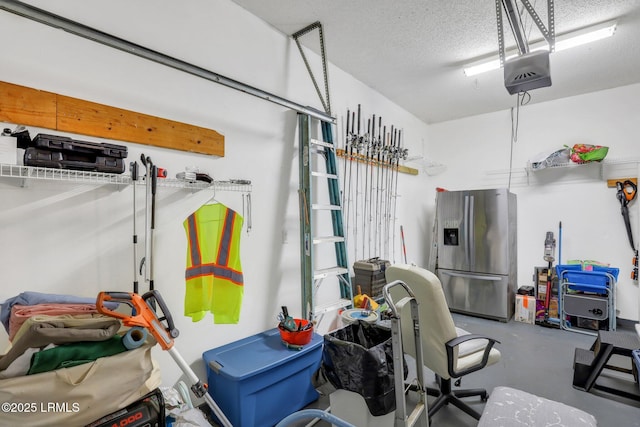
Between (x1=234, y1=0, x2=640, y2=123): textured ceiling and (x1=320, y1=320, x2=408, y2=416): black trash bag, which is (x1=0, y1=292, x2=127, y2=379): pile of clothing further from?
(x1=234, y1=0, x2=640, y2=123): textured ceiling

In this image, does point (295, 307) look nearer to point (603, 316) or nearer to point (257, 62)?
point (257, 62)

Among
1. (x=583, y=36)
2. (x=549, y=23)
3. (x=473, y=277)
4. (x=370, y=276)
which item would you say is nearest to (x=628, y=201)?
(x=473, y=277)

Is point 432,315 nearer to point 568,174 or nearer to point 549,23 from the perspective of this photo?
point 549,23

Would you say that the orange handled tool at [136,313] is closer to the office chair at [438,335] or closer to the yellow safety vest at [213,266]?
the yellow safety vest at [213,266]

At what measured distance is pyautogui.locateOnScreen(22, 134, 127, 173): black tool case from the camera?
4.31 ft

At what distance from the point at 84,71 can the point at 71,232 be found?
88 cm

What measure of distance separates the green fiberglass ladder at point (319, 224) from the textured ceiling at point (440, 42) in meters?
0.81

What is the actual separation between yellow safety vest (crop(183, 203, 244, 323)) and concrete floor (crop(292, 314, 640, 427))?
99cm

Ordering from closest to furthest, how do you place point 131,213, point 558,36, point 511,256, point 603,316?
point 131,213, point 558,36, point 603,316, point 511,256

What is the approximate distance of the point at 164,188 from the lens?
1.97 meters

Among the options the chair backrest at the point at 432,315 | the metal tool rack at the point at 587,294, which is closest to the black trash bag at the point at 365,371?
the chair backrest at the point at 432,315

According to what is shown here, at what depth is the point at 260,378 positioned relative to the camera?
190 cm

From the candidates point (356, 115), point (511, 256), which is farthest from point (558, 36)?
point (511, 256)

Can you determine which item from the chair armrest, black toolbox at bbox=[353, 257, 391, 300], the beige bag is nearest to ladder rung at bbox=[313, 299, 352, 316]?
black toolbox at bbox=[353, 257, 391, 300]
